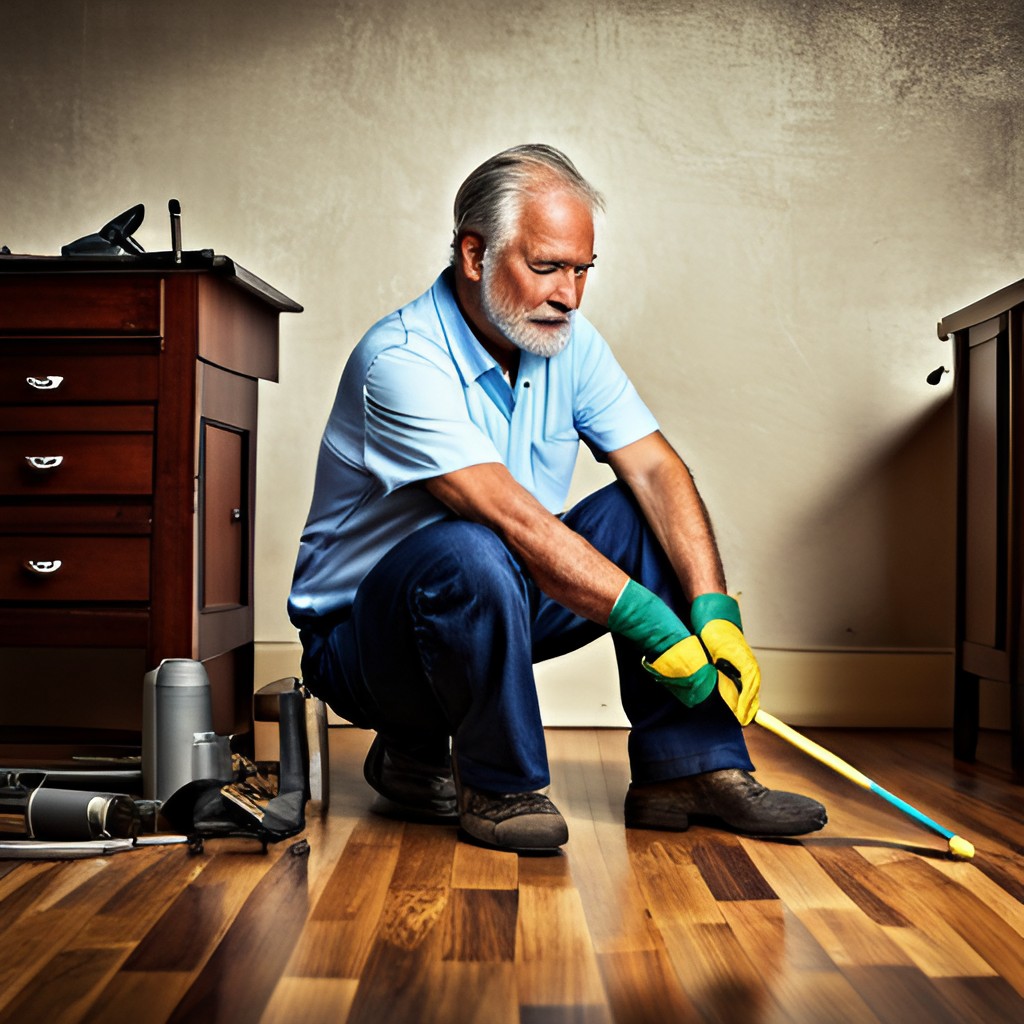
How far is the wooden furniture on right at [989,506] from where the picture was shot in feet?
6.76

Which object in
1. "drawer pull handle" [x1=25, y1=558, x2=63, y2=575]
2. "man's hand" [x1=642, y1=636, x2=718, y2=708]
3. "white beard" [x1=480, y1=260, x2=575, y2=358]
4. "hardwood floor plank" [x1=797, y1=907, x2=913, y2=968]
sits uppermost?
"white beard" [x1=480, y1=260, x2=575, y2=358]

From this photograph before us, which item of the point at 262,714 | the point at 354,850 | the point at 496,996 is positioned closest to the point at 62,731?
the point at 262,714

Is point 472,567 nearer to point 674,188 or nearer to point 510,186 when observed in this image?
point 510,186

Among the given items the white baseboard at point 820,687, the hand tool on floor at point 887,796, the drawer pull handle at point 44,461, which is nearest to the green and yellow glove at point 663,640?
the hand tool on floor at point 887,796

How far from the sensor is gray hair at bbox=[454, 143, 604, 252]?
1704 millimetres

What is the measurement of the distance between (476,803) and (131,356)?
3.10 feet

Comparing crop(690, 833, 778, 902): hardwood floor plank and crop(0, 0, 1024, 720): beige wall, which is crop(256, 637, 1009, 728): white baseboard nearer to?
crop(0, 0, 1024, 720): beige wall

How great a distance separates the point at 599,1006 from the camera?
3.25ft

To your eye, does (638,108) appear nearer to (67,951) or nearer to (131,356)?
(131,356)

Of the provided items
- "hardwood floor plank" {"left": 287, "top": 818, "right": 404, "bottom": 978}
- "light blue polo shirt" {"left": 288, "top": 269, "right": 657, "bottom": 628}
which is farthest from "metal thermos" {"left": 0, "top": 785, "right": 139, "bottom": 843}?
"light blue polo shirt" {"left": 288, "top": 269, "right": 657, "bottom": 628}

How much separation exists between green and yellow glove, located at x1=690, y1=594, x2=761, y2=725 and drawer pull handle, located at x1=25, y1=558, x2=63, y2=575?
40.6 inches

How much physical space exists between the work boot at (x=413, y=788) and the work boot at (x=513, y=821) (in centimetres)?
15

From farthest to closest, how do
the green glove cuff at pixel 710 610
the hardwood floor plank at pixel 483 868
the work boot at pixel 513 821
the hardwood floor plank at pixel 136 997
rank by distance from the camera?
the green glove cuff at pixel 710 610
the work boot at pixel 513 821
the hardwood floor plank at pixel 483 868
the hardwood floor plank at pixel 136 997

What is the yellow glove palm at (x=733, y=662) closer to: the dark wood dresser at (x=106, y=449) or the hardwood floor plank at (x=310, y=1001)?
the hardwood floor plank at (x=310, y=1001)
